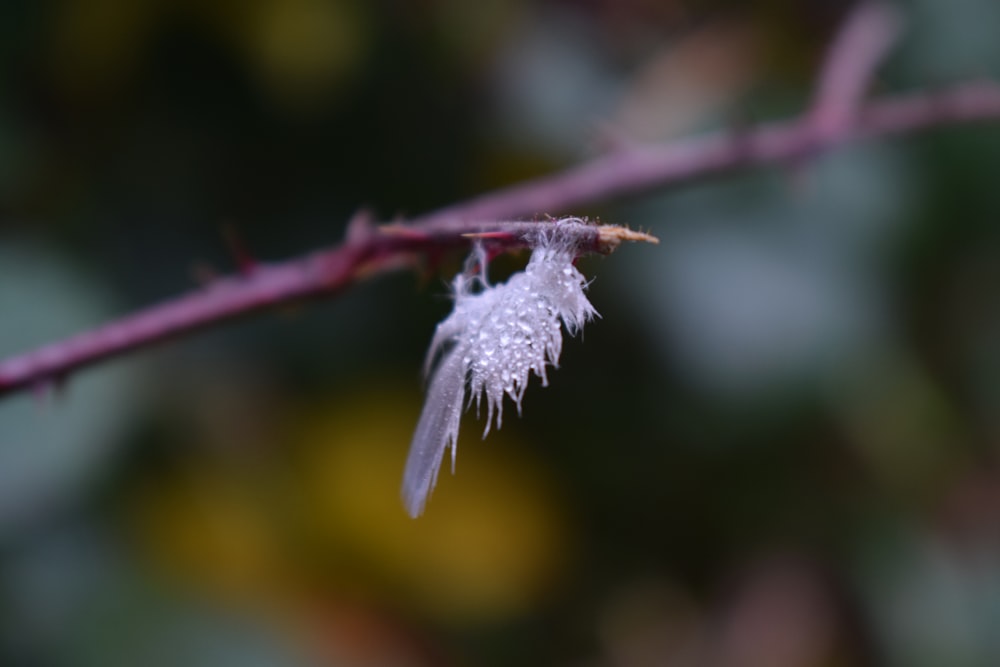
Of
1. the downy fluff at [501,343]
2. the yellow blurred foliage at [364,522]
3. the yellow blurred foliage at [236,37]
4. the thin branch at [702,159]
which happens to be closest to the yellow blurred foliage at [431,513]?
the yellow blurred foliage at [364,522]

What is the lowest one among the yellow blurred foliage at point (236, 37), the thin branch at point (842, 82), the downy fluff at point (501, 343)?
the downy fluff at point (501, 343)

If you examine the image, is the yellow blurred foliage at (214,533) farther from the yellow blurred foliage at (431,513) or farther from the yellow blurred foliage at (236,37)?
the yellow blurred foliage at (236,37)

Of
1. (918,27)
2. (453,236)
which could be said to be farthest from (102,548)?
(918,27)

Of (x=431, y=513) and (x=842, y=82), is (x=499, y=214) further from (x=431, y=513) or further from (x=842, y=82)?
(x=431, y=513)

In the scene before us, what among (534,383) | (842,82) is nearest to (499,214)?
(842,82)

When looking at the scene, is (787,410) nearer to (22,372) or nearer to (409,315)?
(409,315)
